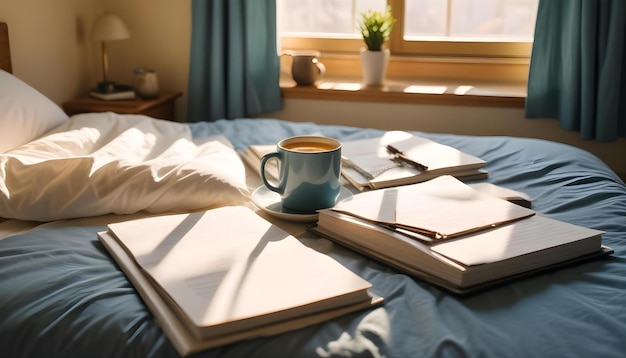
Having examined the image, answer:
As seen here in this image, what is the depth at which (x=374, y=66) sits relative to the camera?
280 centimetres

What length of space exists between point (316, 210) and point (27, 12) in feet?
5.80

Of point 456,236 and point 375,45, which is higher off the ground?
point 375,45

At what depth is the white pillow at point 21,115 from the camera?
1636 millimetres

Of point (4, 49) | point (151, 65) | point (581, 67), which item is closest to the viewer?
point (4, 49)

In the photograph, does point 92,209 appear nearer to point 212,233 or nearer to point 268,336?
point 212,233

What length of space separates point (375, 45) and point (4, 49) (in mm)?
1387

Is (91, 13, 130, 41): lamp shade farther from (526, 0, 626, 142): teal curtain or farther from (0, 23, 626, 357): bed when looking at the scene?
(526, 0, 626, 142): teal curtain

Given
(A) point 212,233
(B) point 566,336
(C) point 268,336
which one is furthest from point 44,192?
(B) point 566,336

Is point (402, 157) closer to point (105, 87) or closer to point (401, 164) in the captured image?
point (401, 164)

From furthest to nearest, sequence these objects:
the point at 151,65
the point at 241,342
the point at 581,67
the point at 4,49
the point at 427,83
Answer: the point at 151,65 → the point at 427,83 → the point at 581,67 → the point at 4,49 → the point at 241,342

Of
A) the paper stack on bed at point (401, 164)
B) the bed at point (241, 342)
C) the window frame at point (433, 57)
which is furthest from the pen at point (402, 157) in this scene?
the window frame at point (433, 57)

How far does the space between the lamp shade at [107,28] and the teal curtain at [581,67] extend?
163 centimetres

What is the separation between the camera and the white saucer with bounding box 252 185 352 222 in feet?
3.78

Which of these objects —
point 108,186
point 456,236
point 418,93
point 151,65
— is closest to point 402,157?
point 456,236
